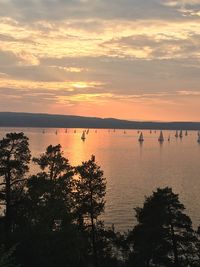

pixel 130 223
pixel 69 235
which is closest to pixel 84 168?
pixel 69 235

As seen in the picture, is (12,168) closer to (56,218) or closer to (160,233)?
(56,218)

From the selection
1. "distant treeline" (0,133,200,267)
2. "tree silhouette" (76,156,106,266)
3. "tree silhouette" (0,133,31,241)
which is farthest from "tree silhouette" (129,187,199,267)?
"tree silhouette" (0,133,31,241)

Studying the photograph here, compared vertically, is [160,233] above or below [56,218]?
below

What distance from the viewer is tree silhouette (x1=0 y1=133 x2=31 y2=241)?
1239 inches

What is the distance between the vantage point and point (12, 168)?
3178cm

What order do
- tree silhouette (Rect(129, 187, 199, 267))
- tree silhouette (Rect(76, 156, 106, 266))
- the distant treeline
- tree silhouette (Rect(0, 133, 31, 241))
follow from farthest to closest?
tree silhouette (Rect(76, 156, 106, 266))
tree silhouette (Rect(129, 187, 199, 267))
tree silhouette (Rect(0, 133, 31, 241))
the distant treeline

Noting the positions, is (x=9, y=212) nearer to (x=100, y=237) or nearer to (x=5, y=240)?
(x=5, y=240)

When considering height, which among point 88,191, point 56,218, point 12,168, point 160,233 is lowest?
point 160,233

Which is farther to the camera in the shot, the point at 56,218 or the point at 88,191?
the point at 88,191

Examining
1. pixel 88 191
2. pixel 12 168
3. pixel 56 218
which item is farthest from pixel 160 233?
pixel 12 168

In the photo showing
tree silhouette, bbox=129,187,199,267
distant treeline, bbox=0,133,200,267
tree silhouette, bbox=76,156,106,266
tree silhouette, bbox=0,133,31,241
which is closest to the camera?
distant treeline, bbox=0,133,200,267

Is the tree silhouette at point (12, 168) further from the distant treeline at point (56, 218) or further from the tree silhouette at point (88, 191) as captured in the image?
the tree silhouette at point (88, 191)

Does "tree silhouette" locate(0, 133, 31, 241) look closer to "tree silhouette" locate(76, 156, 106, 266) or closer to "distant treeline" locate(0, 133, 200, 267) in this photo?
"distant treeline" locate(0, 133, 200, 267)

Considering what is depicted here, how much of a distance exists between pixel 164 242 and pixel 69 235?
9.93m
